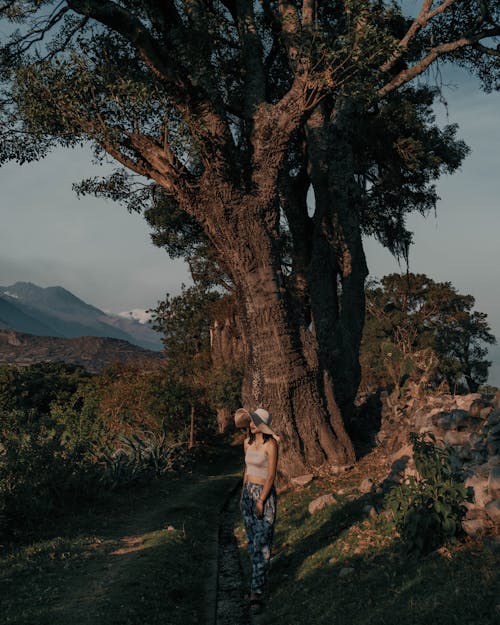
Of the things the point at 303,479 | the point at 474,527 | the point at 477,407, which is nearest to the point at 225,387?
the point at 303,479

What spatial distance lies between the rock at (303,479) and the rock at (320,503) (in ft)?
6.86

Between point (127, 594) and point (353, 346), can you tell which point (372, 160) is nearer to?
point (353, 346)

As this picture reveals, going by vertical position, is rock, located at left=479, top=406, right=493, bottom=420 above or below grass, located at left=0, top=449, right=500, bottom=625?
above

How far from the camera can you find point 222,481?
51.8 feet

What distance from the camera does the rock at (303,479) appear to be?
11.9 m

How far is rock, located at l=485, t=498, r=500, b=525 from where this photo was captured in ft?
17.3

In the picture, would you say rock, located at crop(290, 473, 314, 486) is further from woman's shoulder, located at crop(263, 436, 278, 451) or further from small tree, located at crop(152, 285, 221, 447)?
small tree, located at crop(152, 285, 221, 447)

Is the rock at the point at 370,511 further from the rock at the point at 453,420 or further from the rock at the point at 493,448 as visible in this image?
the rock at the point at 453,420

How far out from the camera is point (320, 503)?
31.7ft

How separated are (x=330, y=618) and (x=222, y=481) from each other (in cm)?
1100

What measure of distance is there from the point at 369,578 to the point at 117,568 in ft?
12.5

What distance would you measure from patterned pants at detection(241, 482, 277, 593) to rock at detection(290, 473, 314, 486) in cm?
526

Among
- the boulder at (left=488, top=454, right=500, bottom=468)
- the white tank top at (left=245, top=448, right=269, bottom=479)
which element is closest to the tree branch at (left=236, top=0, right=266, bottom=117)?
the white tank top at (left=245, top=448, right=269, bottom=479)

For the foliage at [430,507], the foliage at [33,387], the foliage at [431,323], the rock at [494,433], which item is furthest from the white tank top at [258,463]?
the foliage at [431,323]
